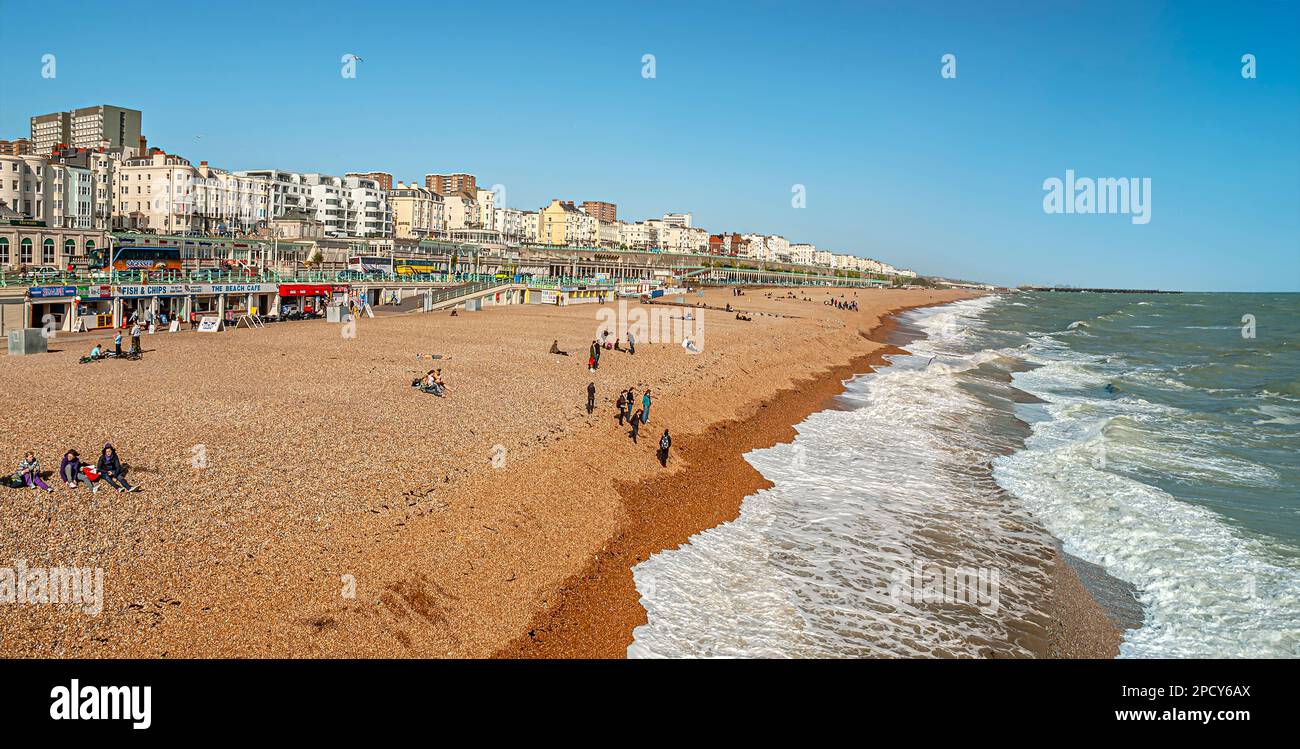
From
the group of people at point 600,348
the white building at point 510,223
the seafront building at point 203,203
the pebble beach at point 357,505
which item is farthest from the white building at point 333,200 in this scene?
the pebble beach at point 357,505

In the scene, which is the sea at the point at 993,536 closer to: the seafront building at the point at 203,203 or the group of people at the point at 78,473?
the group of people at the point at 78,473

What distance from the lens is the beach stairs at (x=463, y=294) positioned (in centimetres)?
5153

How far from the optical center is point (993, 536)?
16.1 metres

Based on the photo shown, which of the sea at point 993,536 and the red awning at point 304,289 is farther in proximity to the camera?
the red awning at point 304,289

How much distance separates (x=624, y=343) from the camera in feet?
111

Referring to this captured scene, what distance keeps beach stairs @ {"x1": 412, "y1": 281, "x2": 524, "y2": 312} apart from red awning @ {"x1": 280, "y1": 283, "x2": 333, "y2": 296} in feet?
20.3

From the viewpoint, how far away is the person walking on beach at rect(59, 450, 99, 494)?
11.5 m

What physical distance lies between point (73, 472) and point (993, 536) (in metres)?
17.8

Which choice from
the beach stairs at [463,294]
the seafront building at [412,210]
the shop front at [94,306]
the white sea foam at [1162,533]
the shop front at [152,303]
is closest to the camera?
the white sea foam at [1162,533]

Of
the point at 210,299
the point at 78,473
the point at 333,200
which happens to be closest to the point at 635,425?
the point at 78,473

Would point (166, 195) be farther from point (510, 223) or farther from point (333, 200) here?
point (510, 223)

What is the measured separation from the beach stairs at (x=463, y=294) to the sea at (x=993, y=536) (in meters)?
31.9
